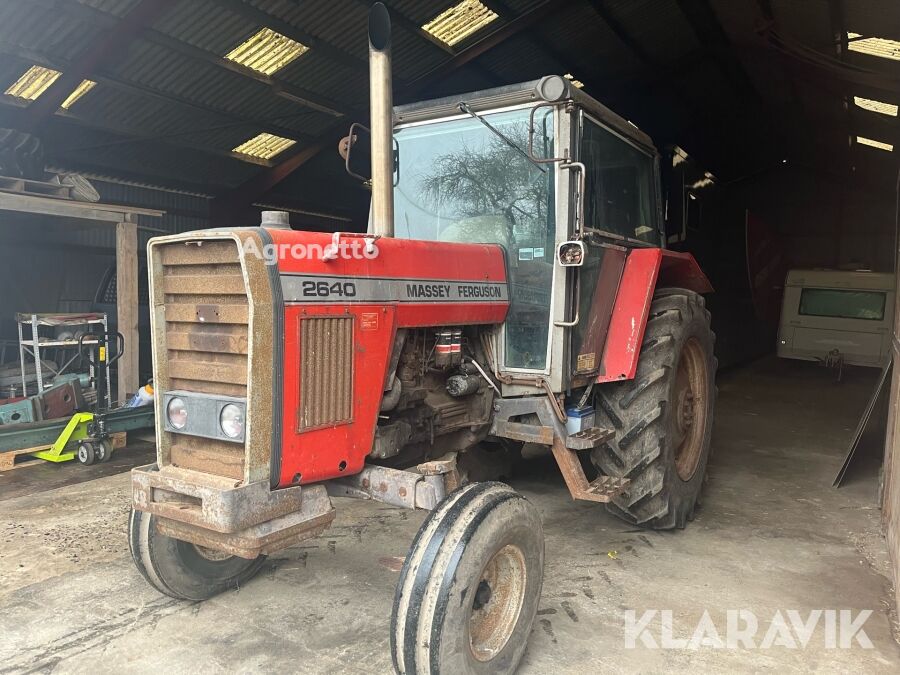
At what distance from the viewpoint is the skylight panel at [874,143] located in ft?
36.5

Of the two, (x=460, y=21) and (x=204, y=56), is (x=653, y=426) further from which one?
(x=460, y=21)

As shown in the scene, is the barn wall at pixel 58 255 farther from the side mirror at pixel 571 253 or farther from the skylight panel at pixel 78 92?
the side mirror at pixel 571 253

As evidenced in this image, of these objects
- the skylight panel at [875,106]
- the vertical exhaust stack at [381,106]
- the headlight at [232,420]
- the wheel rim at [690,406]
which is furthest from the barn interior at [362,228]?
the vertical exhaust stack at [381,106]

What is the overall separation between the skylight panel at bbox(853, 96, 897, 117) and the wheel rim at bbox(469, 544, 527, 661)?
331 inches

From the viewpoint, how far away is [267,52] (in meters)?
7.39

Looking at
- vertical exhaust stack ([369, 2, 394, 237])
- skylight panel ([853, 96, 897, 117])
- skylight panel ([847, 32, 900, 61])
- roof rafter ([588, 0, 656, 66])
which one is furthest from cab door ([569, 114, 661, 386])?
skylight panel ([853, 96, 897, 117])

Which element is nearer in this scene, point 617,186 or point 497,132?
point 497,132

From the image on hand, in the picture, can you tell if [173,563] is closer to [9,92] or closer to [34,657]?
[34,657]

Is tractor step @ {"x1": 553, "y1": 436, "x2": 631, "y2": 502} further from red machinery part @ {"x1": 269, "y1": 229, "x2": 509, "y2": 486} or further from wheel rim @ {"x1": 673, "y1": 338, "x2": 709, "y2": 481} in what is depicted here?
wheel rim @ {"x1": 673, "y1": 338, "x2": 709, "y2": 481}

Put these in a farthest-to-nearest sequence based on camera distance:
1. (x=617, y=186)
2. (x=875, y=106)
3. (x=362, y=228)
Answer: (x=362, y=228), (x=875, y=106), (x=617, y=186)

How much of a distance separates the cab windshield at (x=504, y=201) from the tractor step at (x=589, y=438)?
40 cm

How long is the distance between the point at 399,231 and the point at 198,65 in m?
4.89
